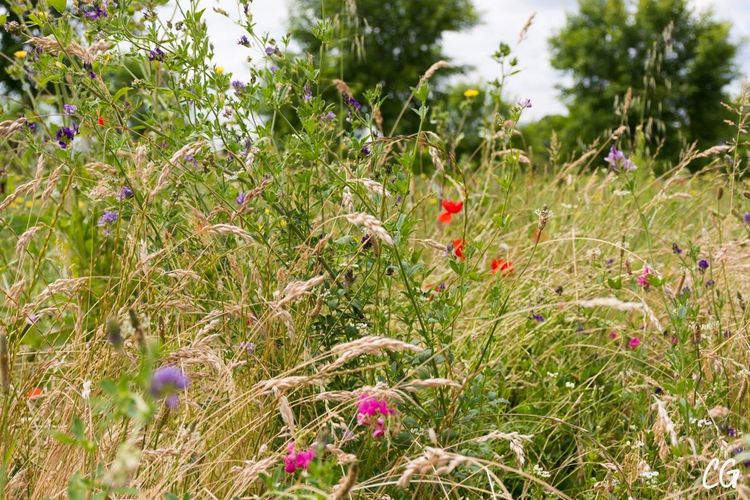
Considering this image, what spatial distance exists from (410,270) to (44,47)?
3.67 feet

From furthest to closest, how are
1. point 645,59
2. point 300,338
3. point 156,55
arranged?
point 645,59 < point 156,55 < point 300,338

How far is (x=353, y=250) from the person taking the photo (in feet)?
6.79

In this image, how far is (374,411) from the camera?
1610mm

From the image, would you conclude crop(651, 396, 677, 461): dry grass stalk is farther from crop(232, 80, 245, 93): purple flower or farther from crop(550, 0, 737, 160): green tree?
crop(550, 0, 737, 160): green tree

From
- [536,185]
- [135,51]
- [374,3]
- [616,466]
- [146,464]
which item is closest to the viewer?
[146,464]

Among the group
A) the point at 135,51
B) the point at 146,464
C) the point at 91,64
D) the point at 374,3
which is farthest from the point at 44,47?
the point at 374,3

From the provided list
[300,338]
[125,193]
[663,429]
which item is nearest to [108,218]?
[125,193]

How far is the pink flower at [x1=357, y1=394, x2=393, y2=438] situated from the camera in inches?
62.6

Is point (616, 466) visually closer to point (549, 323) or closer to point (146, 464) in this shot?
point (549, 323)

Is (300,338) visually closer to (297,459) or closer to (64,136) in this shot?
(297,459)

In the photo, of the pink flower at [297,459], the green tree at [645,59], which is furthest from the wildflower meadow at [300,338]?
the green tree at [645,59]

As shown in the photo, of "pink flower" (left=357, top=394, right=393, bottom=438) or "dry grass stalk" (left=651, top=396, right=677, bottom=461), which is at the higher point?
"dry grass stalk" (left=651, top=396, right=677, bottom=461)

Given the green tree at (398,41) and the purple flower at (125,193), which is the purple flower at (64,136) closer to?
the purple flower at (125,193)

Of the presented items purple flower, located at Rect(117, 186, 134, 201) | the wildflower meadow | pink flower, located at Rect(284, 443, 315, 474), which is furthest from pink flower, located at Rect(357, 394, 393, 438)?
purple flower, located at Rect(117, 186, 134, 201)
